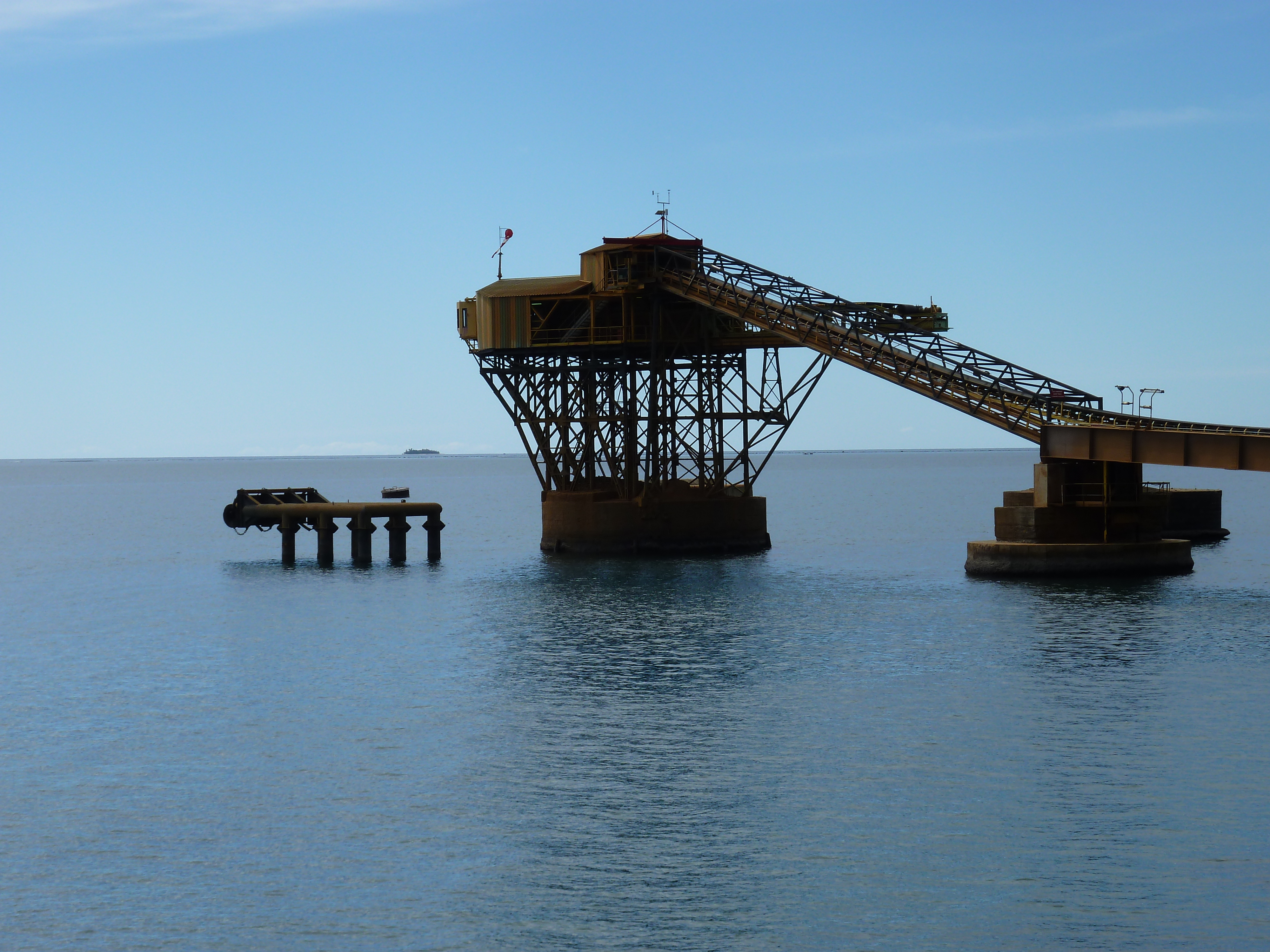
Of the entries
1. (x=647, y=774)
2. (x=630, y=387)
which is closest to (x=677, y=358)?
(x=630, y=387)

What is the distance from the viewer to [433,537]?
250 ft

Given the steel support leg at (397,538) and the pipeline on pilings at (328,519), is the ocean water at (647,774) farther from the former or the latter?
the steel support leg at (397,538)

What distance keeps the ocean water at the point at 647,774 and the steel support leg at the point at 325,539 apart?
51.1 feet

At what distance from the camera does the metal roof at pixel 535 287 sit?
2689 inches

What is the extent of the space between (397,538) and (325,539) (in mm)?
3479

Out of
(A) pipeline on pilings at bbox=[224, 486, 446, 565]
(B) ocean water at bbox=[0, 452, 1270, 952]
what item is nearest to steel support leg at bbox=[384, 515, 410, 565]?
(A) pipeline on pilings at bbox=[224, 486, 446, 565]

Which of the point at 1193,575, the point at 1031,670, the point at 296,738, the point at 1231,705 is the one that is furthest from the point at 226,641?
the point at 1193,575

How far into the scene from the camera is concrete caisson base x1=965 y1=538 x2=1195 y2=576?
5706cm

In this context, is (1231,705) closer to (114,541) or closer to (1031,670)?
(1031,670)

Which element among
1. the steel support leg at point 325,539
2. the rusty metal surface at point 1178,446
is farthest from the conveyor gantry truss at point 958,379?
the steel support leg at point 325,539

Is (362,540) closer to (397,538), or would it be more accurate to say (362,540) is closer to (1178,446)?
(397,538)

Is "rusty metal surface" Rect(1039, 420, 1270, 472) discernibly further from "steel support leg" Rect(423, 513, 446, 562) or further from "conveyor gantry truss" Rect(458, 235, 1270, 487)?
"steel support leg" Rect(423, 513, 446, 562)

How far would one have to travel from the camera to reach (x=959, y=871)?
2192 centimetres

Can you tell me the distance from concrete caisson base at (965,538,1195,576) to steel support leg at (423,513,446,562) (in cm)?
2770
